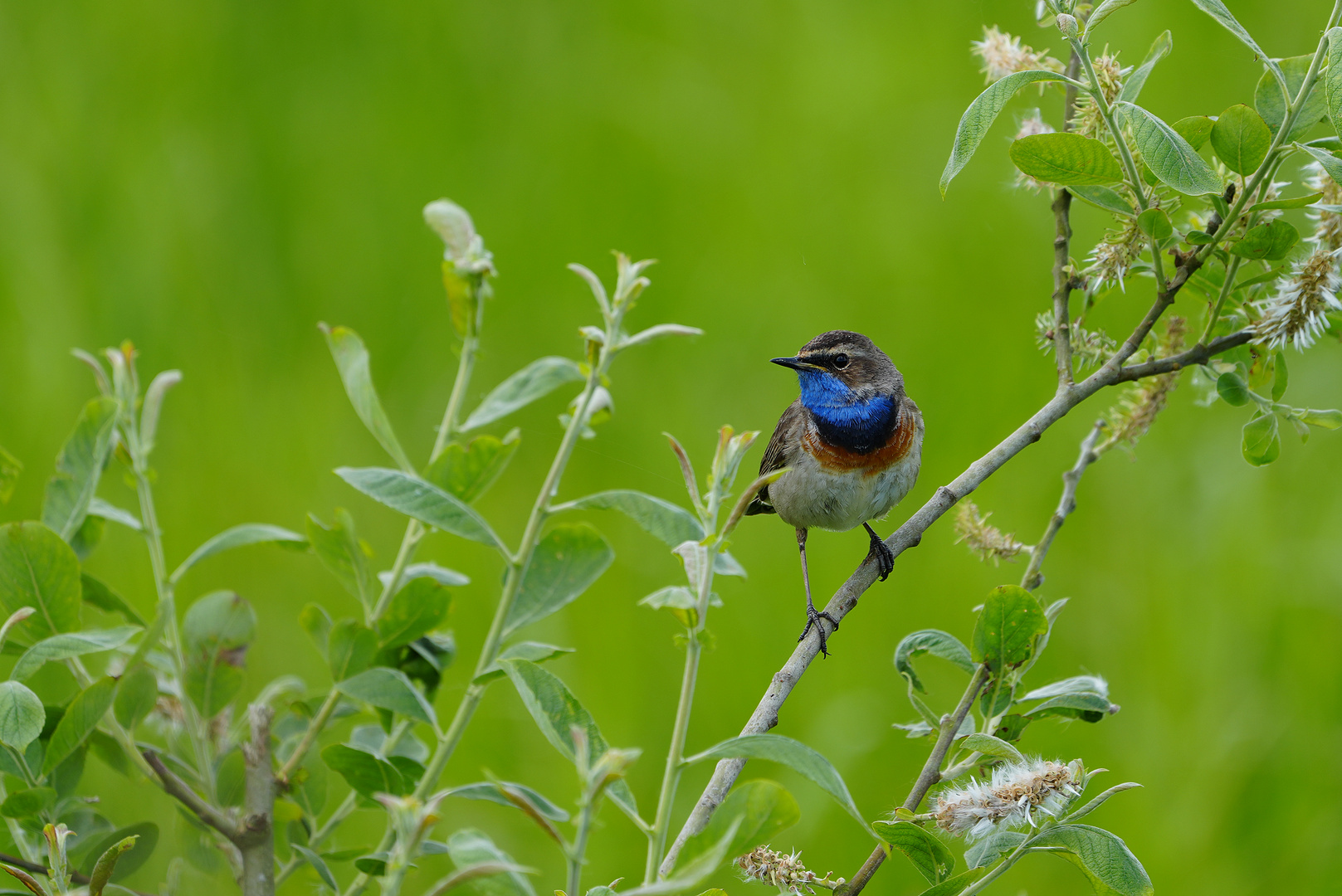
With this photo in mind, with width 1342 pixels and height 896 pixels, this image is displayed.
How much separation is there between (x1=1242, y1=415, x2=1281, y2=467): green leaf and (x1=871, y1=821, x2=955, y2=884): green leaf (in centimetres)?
80

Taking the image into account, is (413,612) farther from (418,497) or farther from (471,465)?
(418,497)

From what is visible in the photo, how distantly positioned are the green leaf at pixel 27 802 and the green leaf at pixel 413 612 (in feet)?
1.74

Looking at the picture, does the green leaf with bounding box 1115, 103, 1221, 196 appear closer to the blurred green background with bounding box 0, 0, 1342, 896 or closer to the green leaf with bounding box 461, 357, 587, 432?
the green leaf with bounding box 461, 357, 587, 432

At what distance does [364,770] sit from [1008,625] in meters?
0.99

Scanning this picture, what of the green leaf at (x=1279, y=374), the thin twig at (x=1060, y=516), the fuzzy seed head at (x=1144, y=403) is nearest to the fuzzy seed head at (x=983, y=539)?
the thin twig at (x=1060, y=516)

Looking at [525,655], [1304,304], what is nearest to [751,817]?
[525,655]

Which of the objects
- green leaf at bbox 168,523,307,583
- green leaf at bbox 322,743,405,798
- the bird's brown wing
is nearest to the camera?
green leaf at bbox 322,743,405,798

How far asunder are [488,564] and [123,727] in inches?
129

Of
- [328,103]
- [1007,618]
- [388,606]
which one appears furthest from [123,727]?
[328,103]

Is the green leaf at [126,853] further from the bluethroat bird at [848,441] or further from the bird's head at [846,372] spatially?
the bird's head at [846,372]

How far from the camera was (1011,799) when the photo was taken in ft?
4.71

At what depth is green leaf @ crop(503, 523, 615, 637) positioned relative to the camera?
1923 mm

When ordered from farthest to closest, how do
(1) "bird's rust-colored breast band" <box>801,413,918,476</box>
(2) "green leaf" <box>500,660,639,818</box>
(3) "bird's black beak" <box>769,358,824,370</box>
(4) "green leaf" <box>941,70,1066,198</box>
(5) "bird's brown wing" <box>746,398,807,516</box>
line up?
(5) "bird's brown wing" <box>746,398,807,516</box> → (1) "bird's rust-colored breast band" <box>801,413,918,476</box> → (3) "bird's black beak" <box>769,358,824,370</box> → (4) "green leaf" <box>941,70,1066,198</box> → (2) "green leaf" <box>500,660,639,818</box>

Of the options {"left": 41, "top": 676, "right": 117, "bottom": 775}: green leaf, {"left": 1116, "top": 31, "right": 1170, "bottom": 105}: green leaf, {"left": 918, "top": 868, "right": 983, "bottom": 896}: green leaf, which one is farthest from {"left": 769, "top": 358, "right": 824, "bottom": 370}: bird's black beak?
{"left": 41, "top": 676, "right": 117, "bottom": 775}: green leaf
